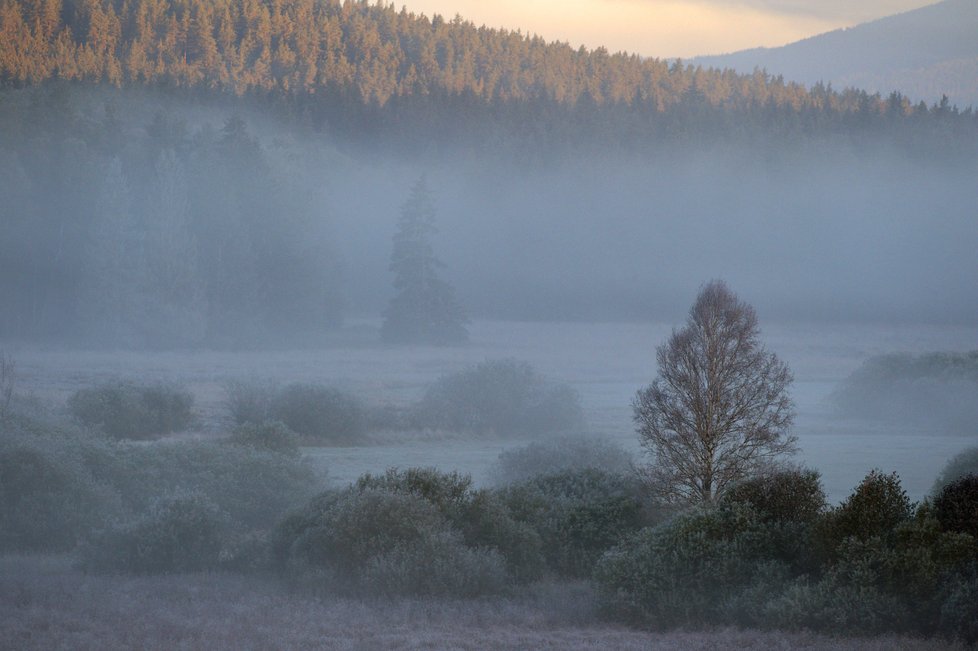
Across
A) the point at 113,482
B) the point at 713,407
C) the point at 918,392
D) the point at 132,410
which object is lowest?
the point at 113,482

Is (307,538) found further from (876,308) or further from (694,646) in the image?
(876,308)

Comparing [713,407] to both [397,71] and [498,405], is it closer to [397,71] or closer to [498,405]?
[498,405]

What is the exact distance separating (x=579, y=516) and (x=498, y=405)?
1990 cm

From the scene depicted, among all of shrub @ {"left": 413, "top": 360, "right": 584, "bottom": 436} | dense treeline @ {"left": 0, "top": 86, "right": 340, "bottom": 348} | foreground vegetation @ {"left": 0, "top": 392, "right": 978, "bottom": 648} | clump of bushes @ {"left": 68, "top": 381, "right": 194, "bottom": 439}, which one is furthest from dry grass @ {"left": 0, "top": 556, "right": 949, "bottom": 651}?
dense treeline @ {"left": 0, "top": 86, "right": 340, "bottom": 348}

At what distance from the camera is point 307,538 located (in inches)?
630

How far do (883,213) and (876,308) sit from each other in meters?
29.9

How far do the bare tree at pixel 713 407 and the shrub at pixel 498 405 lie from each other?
18338 millimetres

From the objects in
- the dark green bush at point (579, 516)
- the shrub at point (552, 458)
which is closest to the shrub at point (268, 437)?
the shrub at point (552, 458)

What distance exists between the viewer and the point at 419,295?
64938mm

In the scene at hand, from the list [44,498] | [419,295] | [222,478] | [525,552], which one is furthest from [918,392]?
[44,498]

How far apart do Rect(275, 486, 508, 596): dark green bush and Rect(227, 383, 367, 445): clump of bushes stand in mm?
16572

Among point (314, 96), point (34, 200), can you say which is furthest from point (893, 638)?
point (314, 96)

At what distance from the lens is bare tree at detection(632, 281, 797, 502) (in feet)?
57.2

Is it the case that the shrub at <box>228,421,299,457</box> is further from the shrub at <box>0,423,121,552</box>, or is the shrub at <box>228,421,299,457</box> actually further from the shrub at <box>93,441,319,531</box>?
the shrub at <box>0,423,121,552</box>
